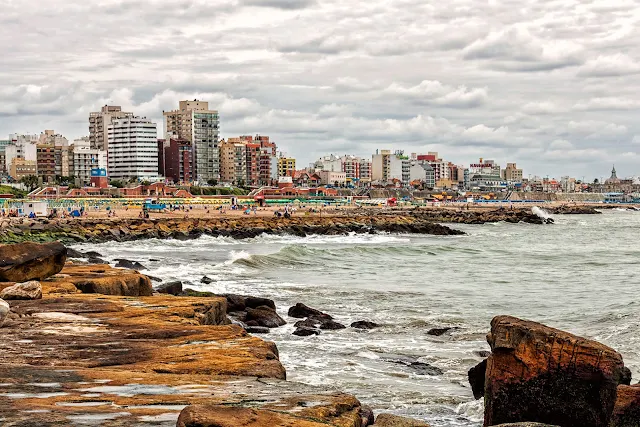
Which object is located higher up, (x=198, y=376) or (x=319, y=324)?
(x=198, y=376)

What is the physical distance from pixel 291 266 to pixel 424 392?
999 inches

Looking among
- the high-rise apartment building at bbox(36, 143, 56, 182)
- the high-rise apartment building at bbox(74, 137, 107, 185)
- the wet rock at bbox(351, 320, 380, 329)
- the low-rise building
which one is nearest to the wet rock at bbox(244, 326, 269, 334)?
the wet rock at bbox(351, 320, 380, 329)

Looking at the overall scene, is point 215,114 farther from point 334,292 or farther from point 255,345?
point 255,345

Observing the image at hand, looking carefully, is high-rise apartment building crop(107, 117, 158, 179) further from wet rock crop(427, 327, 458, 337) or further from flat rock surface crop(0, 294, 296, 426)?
flat rock surface crop(0, 294, 296, 426)

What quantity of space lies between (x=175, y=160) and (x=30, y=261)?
16483 cm

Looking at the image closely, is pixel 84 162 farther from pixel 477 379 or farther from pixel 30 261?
pixel 477 379

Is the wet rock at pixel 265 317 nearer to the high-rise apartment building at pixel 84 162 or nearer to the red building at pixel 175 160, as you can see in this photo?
the high-rise apartment building at pixel 84 162

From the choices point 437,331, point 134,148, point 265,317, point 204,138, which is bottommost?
point 437,331

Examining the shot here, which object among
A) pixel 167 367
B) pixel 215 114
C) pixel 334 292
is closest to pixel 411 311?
pixel 334 292

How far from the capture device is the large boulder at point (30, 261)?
1619 cm

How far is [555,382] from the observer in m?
9.64

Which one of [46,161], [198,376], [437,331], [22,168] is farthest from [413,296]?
[22,168]

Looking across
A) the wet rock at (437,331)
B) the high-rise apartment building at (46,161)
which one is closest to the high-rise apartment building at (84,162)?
the high-rise apartment building at (46,161)

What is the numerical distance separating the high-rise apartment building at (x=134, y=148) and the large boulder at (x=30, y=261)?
157555mm
